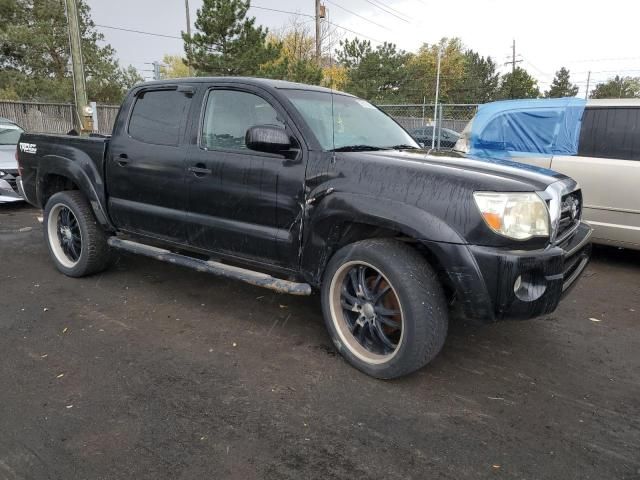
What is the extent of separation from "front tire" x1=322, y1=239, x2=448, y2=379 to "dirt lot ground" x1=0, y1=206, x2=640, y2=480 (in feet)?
0.55

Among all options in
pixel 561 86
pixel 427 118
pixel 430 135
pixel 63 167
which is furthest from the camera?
pixel 561 86

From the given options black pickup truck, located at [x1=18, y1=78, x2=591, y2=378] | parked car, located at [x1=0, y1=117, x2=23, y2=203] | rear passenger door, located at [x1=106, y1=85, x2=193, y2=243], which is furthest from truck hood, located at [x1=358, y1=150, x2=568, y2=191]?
parked car, located at [x1=0, y1=117, x2=23, y2=203]

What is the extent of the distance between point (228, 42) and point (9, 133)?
14798 millimetres

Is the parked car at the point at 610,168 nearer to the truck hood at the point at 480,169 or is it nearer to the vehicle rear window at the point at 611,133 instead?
the vehicle rear window at the point at 611,133

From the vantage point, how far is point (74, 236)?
4.85 metres

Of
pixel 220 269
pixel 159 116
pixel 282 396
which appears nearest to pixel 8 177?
pixel 159 116

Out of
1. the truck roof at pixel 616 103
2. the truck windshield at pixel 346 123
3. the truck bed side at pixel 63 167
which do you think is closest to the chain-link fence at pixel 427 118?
the truck roof at pixel 616 103

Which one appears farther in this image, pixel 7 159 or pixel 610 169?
pixel 7 159

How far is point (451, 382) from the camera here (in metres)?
3.00

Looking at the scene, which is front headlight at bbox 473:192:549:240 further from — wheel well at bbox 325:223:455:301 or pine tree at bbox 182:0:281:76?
pine tree at bbox 182:0:281:76

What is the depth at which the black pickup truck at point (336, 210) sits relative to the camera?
8.72 feet

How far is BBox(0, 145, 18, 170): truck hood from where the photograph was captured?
792 centimetres

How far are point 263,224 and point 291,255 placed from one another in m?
0.30

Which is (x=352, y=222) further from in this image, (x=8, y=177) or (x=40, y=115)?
(x=40, y=115)
